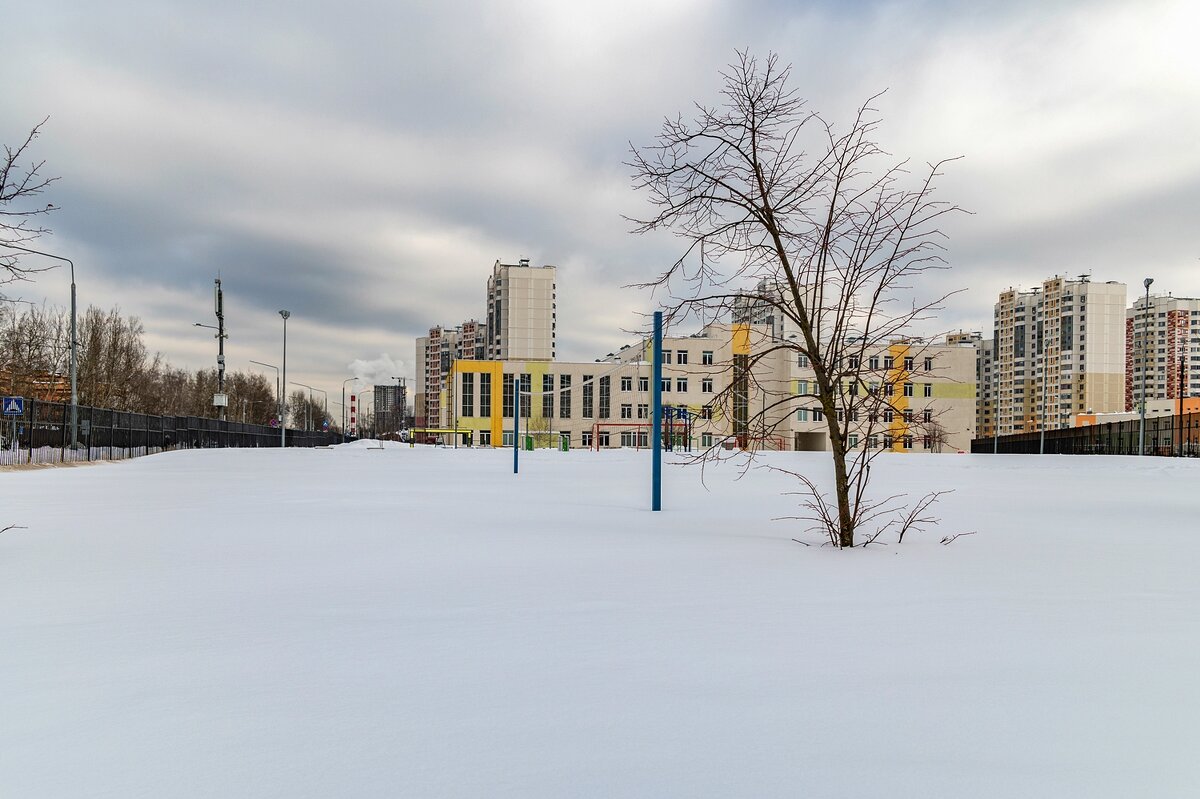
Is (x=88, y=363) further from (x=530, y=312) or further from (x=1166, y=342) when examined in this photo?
(x=1166, y=342)

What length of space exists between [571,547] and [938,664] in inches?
157

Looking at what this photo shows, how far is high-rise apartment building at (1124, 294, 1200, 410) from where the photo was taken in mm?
115312

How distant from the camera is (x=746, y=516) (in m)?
9.82

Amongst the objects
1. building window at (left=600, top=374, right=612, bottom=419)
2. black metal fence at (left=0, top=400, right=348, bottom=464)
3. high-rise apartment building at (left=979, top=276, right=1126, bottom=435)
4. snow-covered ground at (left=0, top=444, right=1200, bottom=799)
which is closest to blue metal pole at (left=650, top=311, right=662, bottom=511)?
snow-covered ground at (left=0, top=444, right=1200, bottom=799)

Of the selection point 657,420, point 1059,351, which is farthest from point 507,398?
point 1059,351

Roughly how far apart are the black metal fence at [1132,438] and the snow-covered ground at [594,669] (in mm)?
→ 39494

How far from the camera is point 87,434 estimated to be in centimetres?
2581

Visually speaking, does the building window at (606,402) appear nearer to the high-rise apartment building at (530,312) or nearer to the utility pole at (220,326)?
the high-rise apartment building at (530,312)

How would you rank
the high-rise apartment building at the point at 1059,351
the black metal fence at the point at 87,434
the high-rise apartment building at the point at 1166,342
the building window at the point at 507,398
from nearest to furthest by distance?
the black metal fence at the point at 87,434
the building window at the point at 507,398
the high-rise apartment building at the point at 1059,351
the high-rise apartment building at the point at 1166,342

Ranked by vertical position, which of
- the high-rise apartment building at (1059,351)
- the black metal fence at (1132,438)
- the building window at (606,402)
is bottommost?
the black metal fence at (1132,438)

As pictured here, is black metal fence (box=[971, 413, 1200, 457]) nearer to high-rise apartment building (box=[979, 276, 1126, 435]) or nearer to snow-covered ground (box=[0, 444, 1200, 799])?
snow-covered ground (box=[0, 444, 1200, 799])

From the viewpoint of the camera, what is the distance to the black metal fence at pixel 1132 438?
38022 mm

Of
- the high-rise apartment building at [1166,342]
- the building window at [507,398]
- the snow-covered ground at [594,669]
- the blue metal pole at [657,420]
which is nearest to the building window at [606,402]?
the building window at [507,398]

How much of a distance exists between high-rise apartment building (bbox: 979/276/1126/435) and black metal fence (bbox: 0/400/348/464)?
96.7 meters
